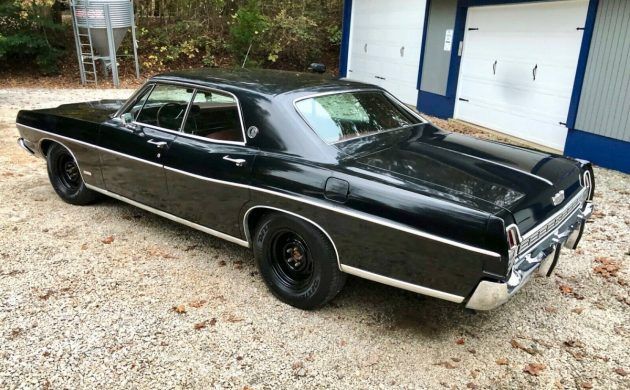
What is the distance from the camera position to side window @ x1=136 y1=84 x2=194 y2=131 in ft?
13.9

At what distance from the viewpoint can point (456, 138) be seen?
4.12m

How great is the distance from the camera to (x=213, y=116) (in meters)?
4.12

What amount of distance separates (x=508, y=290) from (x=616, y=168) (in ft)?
18.2

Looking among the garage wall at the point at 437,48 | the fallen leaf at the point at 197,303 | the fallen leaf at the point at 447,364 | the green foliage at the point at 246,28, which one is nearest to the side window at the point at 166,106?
the fallen leaf at the point at 197,303

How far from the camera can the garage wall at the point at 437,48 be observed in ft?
34.4

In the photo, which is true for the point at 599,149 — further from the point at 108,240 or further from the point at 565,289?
the point at 108,240

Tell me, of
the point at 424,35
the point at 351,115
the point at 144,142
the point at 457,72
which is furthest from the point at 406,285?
the point at 424,35

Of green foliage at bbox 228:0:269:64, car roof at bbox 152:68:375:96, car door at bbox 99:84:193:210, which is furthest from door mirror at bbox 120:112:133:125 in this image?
green foliage at bbox 228:0:269:64

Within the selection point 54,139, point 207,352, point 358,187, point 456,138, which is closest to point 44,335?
point 207,352

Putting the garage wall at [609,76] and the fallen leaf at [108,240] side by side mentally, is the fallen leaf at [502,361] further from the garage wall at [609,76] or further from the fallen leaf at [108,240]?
the garage wall at [609,76]

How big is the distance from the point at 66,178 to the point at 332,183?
3638 millimetres

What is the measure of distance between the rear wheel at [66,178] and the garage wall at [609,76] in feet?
22.5

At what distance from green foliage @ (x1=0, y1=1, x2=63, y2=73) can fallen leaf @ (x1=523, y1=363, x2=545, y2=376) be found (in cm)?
1513

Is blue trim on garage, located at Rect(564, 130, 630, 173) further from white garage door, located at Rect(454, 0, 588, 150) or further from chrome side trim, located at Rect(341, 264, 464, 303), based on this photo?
chrome side trim, located at Rect(341, 264, 464, 303)
